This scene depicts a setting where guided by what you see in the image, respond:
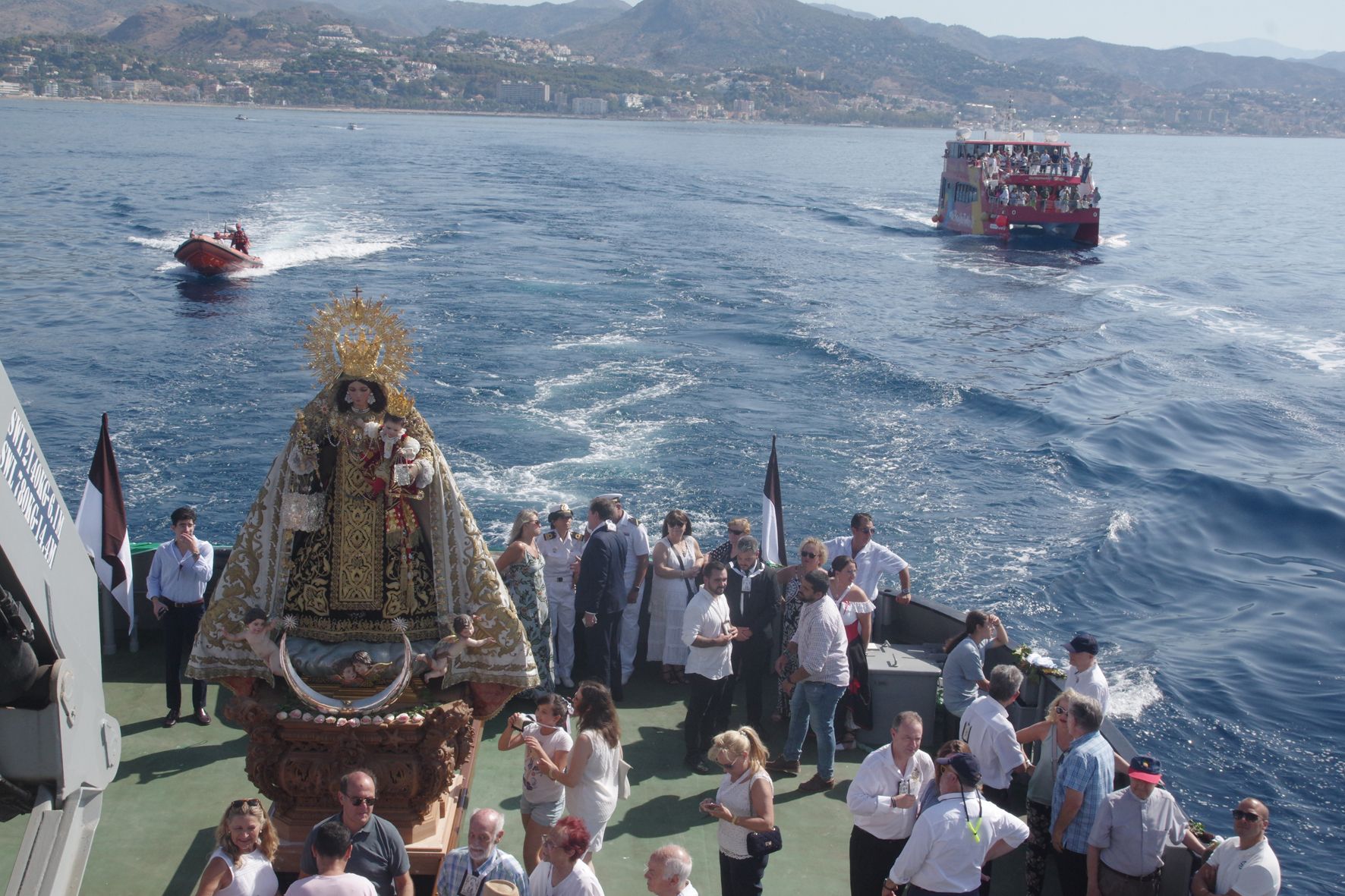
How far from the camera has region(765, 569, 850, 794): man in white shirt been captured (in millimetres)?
7891

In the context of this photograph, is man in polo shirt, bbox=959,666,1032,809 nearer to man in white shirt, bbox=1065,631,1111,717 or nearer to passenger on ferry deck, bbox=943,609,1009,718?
man in white shirt, bbox=1065,631,1111,717

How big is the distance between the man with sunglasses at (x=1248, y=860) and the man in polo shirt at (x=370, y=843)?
164 inches

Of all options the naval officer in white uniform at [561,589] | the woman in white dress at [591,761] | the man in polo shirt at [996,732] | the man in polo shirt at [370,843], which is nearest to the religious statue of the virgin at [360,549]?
the woman in white dress at [591,761]

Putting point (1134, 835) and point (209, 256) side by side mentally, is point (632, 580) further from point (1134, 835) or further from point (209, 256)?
point (209, 256)

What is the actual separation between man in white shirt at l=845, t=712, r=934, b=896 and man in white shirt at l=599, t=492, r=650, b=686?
3.28m

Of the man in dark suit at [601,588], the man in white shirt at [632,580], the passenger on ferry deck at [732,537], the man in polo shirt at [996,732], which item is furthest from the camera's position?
the man in white shirt at [632,580]

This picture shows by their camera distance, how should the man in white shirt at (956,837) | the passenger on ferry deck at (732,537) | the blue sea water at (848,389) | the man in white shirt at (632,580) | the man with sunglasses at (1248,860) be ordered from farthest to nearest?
1. the blue sea water at (848,389)
2. the man in white shirt at (632,580)
3. the passenger on ferry deck at (732,537)
4. the man with sunglasses at (1248,860)
5. the man in white shirt at (956,837)

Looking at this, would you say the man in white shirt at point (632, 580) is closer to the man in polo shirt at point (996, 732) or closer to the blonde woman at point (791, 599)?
the blonde woman at point (791, 599)

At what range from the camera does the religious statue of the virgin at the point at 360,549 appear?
22.7 ft

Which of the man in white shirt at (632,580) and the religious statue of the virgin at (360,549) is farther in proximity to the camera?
the man in white shirt at (632,580)

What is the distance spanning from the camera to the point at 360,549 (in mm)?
7094

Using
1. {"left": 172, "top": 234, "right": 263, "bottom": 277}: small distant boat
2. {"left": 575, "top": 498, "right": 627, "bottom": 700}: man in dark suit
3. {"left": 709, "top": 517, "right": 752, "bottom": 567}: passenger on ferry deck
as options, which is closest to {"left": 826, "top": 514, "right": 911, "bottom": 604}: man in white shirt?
{"left": 709, "top": 517, "right": 752, "bottom": 567}: passenger on ferry deck

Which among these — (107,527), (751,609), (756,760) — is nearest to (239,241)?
(107,527)

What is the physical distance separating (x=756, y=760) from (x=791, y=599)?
290 cm
